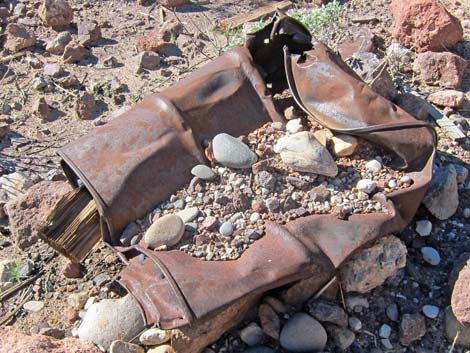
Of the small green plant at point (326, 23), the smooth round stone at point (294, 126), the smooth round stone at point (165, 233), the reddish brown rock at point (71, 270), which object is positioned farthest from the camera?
the small green plant at point (326, 23)

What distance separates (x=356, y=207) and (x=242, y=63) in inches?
33.3

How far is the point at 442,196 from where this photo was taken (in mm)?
2865

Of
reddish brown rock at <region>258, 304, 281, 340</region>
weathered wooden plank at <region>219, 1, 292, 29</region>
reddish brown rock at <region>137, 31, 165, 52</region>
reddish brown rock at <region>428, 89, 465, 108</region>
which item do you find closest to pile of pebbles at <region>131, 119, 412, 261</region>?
reddish brown rock at <region>258, 304, 281, 340</region>

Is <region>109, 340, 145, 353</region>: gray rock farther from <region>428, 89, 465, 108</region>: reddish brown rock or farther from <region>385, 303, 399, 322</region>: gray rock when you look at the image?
<region>428, 89, 465, 108</region>: reddish brown rock

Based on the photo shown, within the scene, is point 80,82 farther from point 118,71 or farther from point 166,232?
point 166,232

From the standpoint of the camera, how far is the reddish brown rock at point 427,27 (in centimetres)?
381

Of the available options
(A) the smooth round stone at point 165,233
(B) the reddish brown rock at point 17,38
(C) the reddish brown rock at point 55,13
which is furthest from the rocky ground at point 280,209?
(C) the reddish brown rock at point 55,13

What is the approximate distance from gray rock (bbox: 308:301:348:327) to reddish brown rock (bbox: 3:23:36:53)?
2791 mm

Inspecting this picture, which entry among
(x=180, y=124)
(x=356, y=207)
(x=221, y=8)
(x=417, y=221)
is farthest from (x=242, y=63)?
(x=221, y=8)

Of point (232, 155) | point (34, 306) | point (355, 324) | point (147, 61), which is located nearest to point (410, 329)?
point (355, 324)

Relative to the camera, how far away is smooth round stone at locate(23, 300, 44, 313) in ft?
9.02

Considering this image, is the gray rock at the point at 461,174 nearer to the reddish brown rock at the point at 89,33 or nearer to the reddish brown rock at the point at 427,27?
the reddish brown rock at the point at 427,27

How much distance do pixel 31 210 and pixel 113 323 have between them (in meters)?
0.85

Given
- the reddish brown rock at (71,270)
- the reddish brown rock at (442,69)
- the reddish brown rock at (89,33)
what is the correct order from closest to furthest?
1. the reddish brown rock at (71,270)
2. the reddish brown rock at (442,69)
3. the reddish brown rock at (89,33)
